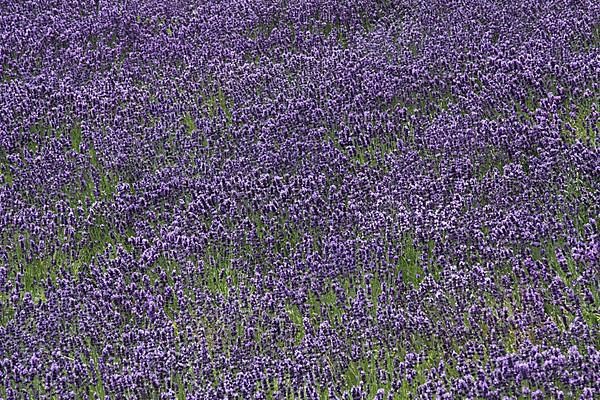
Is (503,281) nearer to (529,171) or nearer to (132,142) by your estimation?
(529,171)

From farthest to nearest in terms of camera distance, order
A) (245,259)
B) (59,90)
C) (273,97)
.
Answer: (59,90)
(273,97)
(245,259)

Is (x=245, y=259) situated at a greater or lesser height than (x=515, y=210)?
lesser

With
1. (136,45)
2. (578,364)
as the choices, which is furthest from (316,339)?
(136,45)

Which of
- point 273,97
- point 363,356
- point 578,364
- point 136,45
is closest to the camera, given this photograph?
point 578,364

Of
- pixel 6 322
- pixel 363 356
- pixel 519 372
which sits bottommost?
pixel 6 322

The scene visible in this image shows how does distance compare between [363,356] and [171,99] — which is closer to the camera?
[363,356]

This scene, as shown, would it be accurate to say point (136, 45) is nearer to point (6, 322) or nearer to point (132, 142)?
point (132, 142)
